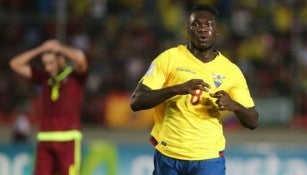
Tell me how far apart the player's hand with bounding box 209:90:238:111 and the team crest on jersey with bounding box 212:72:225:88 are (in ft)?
0.60

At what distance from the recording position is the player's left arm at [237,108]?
551 centimetres

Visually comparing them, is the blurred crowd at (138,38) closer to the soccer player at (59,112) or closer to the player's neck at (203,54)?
the soccer player at (59,112)

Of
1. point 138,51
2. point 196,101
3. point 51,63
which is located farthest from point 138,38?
point 196,101

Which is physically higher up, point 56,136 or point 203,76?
point 203,76

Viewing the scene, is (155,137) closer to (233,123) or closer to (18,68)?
(18,68)

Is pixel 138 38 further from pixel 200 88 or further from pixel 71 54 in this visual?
pixel 200 88

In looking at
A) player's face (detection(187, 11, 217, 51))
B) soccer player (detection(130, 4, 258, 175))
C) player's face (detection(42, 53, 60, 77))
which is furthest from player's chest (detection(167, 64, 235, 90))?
player's face (detection(42, 53, 60, 77))

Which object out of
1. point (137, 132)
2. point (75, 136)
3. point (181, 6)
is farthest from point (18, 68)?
point (181, 6)

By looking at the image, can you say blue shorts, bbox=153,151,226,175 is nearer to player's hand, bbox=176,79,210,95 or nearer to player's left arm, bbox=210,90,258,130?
player's left arm, bbox=210,90,258,130

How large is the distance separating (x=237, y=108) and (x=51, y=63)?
391 centimetres

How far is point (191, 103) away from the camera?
5758 millimetres

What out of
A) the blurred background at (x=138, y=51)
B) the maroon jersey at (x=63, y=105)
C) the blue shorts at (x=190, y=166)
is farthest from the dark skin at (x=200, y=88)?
the blurred background at (x=138, y=51)

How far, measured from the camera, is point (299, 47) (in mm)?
17062

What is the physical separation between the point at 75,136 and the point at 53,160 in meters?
0.33
